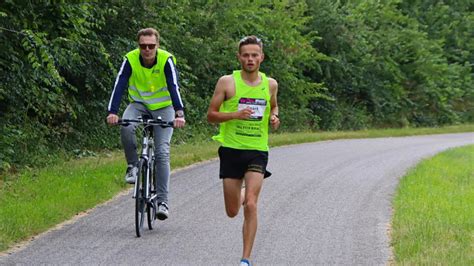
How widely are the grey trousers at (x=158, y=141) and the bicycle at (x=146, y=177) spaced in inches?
2.4

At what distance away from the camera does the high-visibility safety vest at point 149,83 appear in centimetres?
916

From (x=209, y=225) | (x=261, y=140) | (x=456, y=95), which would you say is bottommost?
(x=456, y=95)

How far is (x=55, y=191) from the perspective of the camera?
1130 cm

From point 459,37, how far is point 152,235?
38.9m

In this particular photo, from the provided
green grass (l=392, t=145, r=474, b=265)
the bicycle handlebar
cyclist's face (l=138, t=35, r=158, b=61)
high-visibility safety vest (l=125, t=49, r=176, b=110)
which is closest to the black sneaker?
the bicycle handlebar

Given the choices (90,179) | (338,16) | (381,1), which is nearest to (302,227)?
(90,179)

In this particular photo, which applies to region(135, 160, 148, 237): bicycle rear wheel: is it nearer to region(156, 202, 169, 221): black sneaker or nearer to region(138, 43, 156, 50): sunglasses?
region(156, 202, 169, 221): black sneaker

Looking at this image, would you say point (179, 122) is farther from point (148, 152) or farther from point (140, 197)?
point (140, 197)

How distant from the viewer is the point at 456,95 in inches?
1672

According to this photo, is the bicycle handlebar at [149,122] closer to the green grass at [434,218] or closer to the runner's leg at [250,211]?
the runner's leg at [250,211]

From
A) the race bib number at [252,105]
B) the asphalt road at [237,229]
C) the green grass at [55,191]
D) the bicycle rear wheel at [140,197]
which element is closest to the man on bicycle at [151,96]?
the bicycle rear wheel at [140,197]

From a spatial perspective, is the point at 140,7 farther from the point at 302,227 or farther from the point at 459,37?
the point at 459,37

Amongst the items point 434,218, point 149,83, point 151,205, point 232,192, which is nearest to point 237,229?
point 151,205

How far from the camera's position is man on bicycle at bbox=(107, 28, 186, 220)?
905cm
